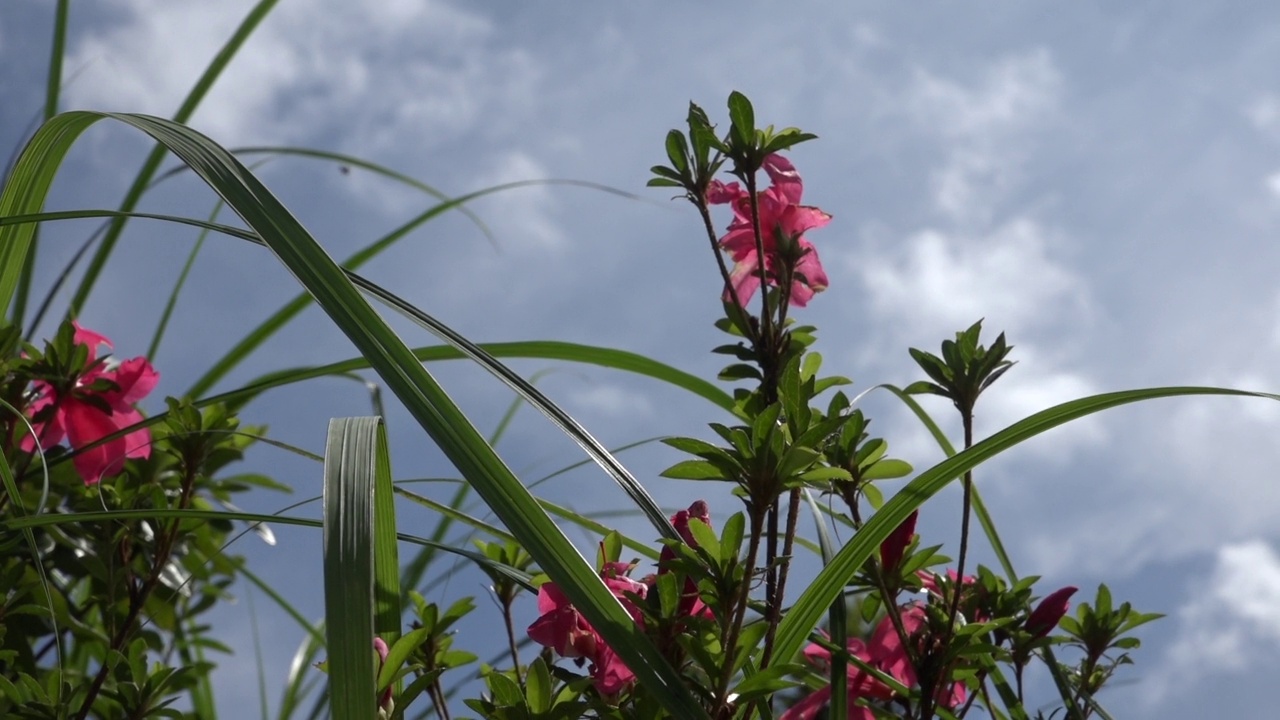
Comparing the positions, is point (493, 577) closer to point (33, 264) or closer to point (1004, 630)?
point (1004, 630)

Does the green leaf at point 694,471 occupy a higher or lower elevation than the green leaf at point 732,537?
higher

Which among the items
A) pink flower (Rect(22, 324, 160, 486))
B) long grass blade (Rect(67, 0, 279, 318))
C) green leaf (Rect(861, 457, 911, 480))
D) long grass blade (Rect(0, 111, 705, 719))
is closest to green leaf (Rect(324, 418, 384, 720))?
long grass blade (Rect(0, 111, 705, 719))

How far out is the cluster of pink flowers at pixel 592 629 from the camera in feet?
2.15

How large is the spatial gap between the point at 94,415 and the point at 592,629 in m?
0.76

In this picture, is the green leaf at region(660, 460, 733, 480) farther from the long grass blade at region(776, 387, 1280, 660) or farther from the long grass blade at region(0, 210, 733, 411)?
the long grass blade at region(0, 210, 733, 411)

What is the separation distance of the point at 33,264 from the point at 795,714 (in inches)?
62.8

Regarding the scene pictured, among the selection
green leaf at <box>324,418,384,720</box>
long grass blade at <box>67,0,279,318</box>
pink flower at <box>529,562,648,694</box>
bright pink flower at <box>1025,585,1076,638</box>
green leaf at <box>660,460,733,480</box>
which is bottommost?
green leaf at <box>324,418,384,720</box>

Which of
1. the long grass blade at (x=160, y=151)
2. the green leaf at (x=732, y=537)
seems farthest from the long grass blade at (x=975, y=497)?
the long grass blade at (x=160, y=151)

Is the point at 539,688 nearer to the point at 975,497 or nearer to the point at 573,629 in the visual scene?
the point at 573,629

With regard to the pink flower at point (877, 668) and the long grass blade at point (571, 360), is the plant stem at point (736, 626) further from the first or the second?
the long grass blade at point (571, 360)

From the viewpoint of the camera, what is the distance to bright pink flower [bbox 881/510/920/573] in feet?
2.51

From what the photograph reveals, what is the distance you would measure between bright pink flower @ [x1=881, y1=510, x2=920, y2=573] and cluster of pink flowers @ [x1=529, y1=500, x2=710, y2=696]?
0.54ft

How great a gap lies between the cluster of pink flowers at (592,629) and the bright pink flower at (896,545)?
6.5 inches

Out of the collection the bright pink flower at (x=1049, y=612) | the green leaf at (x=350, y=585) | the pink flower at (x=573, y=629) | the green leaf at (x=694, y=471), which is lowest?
the green leaf at (x=350, y=585)
